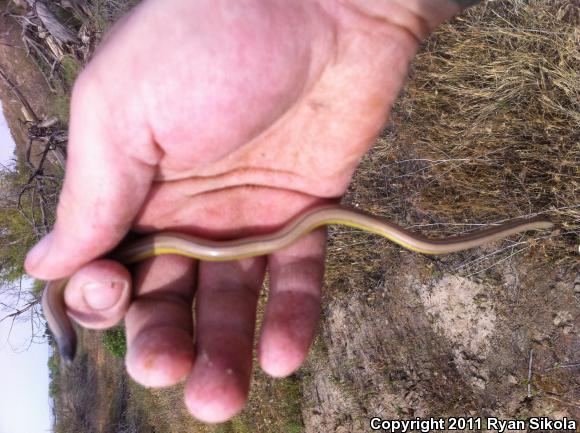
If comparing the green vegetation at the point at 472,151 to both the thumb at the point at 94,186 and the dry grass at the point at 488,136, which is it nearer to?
the dry grass at the point at 488,136

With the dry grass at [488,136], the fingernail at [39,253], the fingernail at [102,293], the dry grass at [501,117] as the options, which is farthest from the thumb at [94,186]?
the dry grass at [501,117]

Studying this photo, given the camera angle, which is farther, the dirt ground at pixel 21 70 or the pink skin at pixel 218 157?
the dirt ground at pixel 21 70

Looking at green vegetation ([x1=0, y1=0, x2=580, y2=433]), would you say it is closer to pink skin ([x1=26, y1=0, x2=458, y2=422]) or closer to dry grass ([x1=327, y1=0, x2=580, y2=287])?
dry grass ([x1=327, y1=0, x2=580, y2=287])

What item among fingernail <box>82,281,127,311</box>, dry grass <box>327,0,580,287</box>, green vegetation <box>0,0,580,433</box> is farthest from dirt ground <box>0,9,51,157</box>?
fingernail <box>82,281,127,311</box>

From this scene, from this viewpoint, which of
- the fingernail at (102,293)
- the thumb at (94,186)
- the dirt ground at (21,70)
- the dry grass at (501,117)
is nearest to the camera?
the thumb at (94,186)

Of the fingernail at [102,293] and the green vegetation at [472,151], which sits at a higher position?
the fingernail at [102,293]

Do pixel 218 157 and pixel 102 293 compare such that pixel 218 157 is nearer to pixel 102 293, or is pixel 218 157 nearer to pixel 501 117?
pixel 102 293

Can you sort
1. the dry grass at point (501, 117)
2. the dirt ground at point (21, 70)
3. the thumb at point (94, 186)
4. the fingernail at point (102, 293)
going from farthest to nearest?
the dirt ground at point (21, 70)
the dry grass at point (501, 117)
the fingernail at point (102, 293)
the thumb at point (94, 186)

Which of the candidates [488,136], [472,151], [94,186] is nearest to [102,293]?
[94,186]
